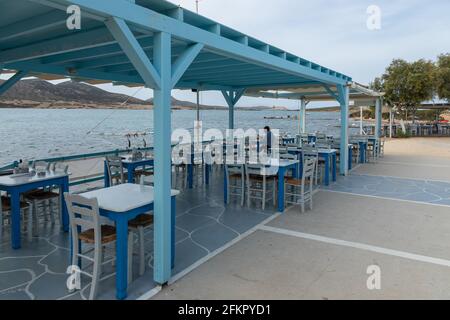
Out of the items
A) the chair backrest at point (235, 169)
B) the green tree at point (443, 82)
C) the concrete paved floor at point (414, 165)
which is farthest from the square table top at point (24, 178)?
the green tree at point (443, 82)

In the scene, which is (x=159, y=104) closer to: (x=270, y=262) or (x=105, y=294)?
(x=105, y=294)

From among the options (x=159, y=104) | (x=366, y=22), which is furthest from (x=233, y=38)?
(x=159, y=104)

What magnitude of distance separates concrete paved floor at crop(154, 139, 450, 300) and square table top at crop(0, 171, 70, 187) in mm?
2491

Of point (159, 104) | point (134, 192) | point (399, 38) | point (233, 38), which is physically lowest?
point (134, 192)

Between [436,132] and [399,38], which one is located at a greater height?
[399,38]

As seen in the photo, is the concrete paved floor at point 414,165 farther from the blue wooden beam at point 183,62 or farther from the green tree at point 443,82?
the green tree at point 443,82

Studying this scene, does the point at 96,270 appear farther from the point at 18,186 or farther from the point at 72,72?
the point at 72,72

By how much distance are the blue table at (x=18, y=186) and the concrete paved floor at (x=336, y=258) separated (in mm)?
2301

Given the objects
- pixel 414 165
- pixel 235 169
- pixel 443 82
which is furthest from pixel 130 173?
pixel 443 82

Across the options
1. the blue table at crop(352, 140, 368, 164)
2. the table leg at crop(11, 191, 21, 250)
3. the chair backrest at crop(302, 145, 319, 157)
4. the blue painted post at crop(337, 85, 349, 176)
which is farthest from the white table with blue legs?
the blue table at crop(352, 140, 368, 164)

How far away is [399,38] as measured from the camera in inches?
541

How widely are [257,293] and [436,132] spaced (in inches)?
1067

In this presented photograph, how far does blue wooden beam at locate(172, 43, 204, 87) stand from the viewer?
11.6ft

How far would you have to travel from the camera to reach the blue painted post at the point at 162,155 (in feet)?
10.8
